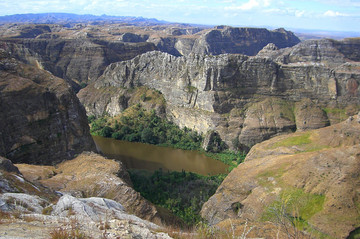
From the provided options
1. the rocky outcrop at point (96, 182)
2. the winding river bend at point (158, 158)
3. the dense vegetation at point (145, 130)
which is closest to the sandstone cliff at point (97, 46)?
the dense vegetation at point (145, 130)

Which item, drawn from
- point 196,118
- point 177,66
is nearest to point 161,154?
point 196,118

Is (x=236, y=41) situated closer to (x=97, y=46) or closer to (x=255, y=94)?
(x=97, y=46)

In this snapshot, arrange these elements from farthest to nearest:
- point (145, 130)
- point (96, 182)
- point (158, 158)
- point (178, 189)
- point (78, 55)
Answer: point (78, 55) → point (145, 130) → point (158, 158) → point (178, 189) → point (96, 182)

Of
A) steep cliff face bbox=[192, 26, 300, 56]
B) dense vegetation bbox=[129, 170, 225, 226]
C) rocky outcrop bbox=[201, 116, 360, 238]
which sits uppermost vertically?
steep cliff face bbox=[192, 26, 300, 56]

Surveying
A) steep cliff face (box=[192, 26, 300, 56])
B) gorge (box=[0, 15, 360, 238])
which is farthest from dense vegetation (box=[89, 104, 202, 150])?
steep cliff face (box=[192, 26, 300, 56])

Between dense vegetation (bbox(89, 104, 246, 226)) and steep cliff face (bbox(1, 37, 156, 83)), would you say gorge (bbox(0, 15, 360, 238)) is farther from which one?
dense vegetation (bbox(89, 104, 246, 226))

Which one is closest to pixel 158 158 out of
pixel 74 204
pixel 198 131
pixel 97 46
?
pixel 198 131

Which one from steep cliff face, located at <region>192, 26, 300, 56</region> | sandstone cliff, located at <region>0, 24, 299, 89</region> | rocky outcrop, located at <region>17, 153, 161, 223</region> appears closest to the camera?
rocky outcrop, located at <region>17, 153, 161, 223</region>
